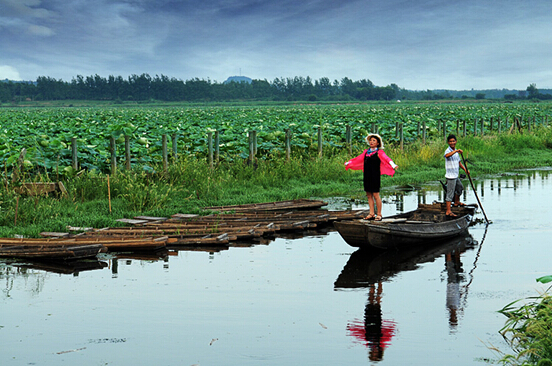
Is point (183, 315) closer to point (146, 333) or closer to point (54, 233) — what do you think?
point (146, 333)

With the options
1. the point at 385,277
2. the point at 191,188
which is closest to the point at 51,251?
the point at 385,277

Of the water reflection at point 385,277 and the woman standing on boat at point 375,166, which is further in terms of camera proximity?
the woman standing on boat at point 375,166

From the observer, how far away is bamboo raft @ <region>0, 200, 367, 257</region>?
10.8 m

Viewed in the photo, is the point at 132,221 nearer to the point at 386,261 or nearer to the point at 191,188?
the point at 191,188

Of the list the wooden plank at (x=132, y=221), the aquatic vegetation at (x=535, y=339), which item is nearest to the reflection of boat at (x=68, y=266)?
the wooden plank at (x=132, y=221)

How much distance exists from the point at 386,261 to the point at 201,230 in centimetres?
342

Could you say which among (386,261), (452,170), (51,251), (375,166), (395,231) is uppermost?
(375,166)

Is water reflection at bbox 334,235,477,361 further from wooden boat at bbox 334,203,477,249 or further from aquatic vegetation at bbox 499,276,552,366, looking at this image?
aquatic vegetation at bbox 499,276,552,366

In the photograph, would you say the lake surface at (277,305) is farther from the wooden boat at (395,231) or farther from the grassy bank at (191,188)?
the grassy bank at (191,188)

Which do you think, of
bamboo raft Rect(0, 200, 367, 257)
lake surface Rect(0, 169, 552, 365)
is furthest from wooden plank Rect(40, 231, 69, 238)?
lake surface Rect(0, 169, 552, 365)

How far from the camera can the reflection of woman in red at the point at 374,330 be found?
6191 millimetres

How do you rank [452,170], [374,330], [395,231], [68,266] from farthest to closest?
[452,170], [395,231], [68,266], [374,330]

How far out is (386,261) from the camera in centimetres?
1027

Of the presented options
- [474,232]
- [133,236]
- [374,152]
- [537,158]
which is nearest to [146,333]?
[133,236]
